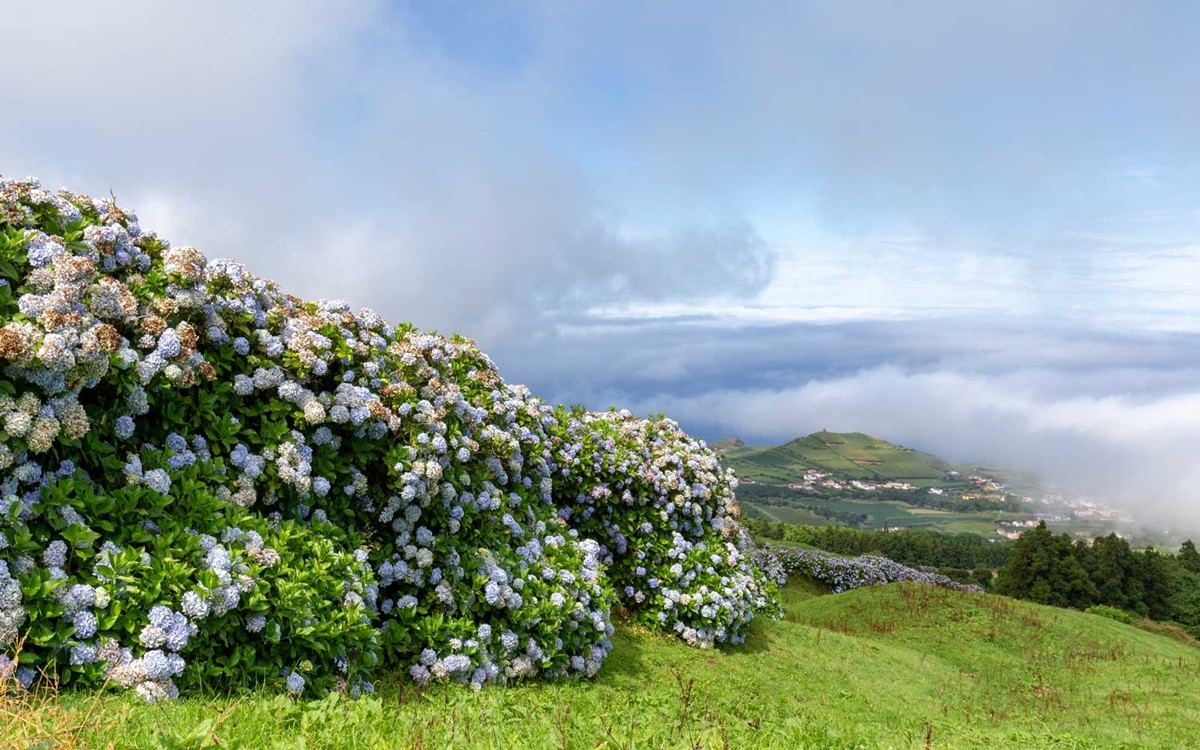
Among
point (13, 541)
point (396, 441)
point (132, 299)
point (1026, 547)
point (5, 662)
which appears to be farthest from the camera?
point (1026, 547)

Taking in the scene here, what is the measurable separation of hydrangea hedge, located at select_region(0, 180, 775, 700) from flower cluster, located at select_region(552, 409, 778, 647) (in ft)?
6.36

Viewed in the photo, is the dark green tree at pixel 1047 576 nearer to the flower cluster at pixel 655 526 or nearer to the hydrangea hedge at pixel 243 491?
the flower cluster at pixel 655 526

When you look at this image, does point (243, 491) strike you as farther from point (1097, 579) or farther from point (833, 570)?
point (1097, 579)

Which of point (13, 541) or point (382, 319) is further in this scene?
point (382, 319)

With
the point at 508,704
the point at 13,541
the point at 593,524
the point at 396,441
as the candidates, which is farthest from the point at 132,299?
the point at 593,524

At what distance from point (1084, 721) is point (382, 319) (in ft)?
48.9

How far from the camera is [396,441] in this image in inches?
347

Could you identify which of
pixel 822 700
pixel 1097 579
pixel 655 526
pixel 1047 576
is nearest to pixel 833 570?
pixel 1047 576

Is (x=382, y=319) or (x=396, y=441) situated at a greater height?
(x=382, y=319)

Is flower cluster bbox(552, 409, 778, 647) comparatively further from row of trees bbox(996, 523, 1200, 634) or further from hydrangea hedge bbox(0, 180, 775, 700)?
row of trees bbox(996, 523, 1200, 634)

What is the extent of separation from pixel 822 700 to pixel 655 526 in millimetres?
4029

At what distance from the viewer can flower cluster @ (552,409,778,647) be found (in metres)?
13.3

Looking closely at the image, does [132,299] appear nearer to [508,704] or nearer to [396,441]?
[396,441]

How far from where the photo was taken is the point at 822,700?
11961 mm
